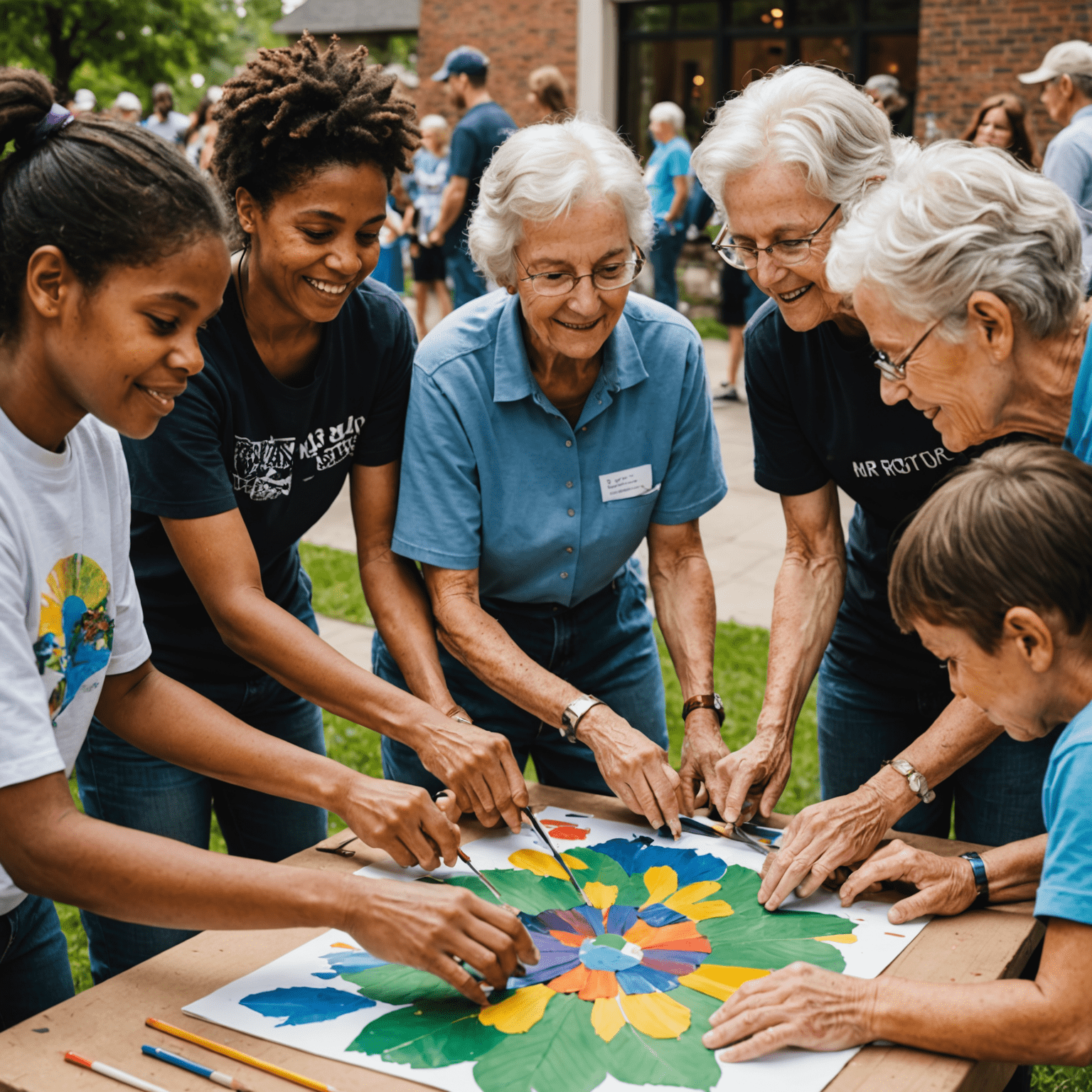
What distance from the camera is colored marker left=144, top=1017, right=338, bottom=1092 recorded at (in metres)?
1.28

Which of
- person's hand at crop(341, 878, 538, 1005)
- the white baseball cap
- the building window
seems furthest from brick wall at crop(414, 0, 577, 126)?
person's hand at crop(341, 878, 538, 1005)

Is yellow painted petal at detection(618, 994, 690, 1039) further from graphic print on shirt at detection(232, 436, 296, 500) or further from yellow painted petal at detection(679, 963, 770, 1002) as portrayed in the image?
graphic print on shirt at detection(232, 436, 296, 500)

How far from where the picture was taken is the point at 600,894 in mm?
1718

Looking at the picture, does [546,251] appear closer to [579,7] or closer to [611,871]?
[611,871]

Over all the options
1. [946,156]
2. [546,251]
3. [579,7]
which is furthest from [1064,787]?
[579,7]

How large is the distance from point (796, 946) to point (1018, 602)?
573mm

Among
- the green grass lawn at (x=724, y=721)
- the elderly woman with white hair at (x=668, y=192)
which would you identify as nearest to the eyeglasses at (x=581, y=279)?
the green grass lawn at (x=724, y=721)

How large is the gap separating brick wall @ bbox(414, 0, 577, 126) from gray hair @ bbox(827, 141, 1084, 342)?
11908 mm

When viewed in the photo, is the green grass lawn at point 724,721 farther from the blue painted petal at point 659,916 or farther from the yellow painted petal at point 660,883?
the blue painted petal at point 659,916

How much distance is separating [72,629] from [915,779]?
1208mm

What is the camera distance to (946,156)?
161cm

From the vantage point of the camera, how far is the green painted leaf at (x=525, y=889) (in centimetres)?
168

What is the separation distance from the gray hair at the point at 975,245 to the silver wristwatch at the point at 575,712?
0.77 meters

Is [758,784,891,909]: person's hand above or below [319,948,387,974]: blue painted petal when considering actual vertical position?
above
